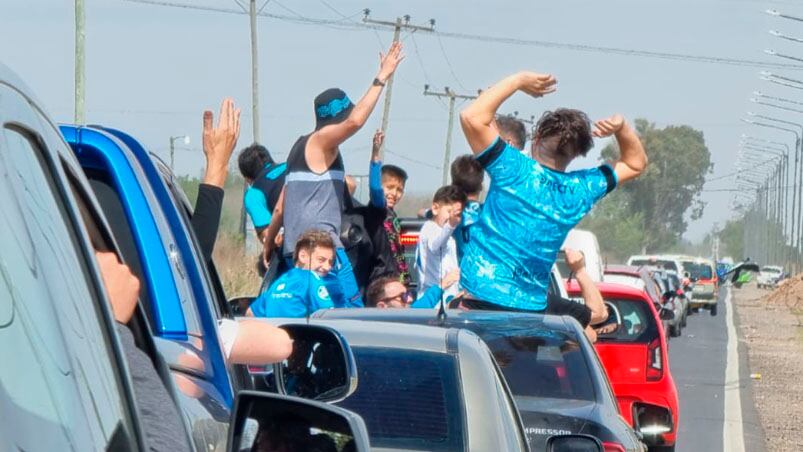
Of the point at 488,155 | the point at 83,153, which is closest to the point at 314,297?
the point at 488,155

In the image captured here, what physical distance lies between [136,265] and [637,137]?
4.52 metres

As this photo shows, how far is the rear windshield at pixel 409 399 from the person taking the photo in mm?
4793

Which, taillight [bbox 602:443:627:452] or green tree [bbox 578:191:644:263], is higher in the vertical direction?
taillight [bbox 602:443:627:452]

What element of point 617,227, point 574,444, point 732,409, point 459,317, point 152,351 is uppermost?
point 152,351

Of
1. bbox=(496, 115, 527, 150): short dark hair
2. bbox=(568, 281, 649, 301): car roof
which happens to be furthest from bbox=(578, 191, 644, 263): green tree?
bbox=(496, 115, 527, 150): short dark hair

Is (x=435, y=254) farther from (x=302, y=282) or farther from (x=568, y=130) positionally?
(x=568, y=130)

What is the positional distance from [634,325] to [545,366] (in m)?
5.57

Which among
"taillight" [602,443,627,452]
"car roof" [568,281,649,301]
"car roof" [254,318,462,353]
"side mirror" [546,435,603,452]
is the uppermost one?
"car roof" [254,318,462,353]

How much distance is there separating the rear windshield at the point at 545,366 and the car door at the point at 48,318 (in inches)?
196

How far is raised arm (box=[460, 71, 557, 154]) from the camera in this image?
6.98 meters

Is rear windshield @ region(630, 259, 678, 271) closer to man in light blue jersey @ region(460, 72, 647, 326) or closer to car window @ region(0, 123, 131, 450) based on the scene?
man in light blue jersey @ region(460, 72, 647, 326)

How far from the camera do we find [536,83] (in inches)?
280

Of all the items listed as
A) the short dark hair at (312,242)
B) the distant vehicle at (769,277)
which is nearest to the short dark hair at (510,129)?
the short dark hair at (312,242)

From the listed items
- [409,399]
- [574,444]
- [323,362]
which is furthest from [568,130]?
[323,362]
